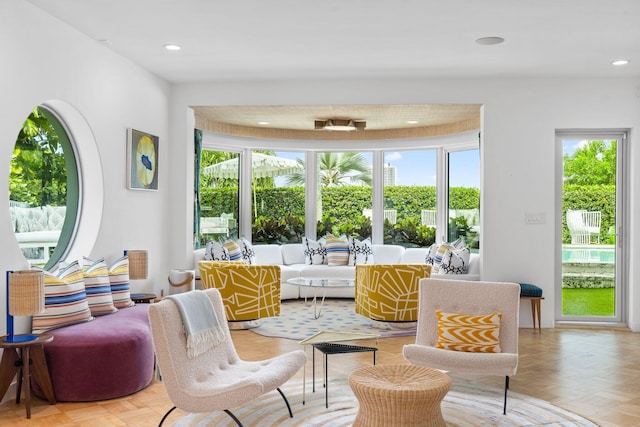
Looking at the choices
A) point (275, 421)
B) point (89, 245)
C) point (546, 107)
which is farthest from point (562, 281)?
point (89, 245)

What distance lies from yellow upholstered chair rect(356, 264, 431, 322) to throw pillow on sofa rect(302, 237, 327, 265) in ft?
9.15

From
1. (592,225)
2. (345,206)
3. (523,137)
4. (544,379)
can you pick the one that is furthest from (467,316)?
(345,206)

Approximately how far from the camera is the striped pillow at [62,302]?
4.23 metres

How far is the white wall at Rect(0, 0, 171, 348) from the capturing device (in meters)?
4.19

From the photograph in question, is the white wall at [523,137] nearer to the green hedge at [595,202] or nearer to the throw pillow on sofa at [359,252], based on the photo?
the green hedge at [595,202]

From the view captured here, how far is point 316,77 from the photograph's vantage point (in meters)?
6.86

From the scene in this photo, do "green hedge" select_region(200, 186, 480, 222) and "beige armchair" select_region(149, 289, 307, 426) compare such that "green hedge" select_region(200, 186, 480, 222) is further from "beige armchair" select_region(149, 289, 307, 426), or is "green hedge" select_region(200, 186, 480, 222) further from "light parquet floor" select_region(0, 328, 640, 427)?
"beige armchair" select_region(149, 289, 307, 426)

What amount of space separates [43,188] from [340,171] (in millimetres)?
5530

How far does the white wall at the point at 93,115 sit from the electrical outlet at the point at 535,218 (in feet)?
13.2

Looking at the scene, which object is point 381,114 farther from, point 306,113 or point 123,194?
point 123,194

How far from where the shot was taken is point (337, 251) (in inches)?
354

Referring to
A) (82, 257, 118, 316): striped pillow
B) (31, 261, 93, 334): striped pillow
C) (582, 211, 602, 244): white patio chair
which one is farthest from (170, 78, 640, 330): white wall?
(31, 261, 93, 334): striped pillow

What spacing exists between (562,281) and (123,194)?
15.6ft

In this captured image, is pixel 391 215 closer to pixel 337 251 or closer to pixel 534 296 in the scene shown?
pixel 337 251
